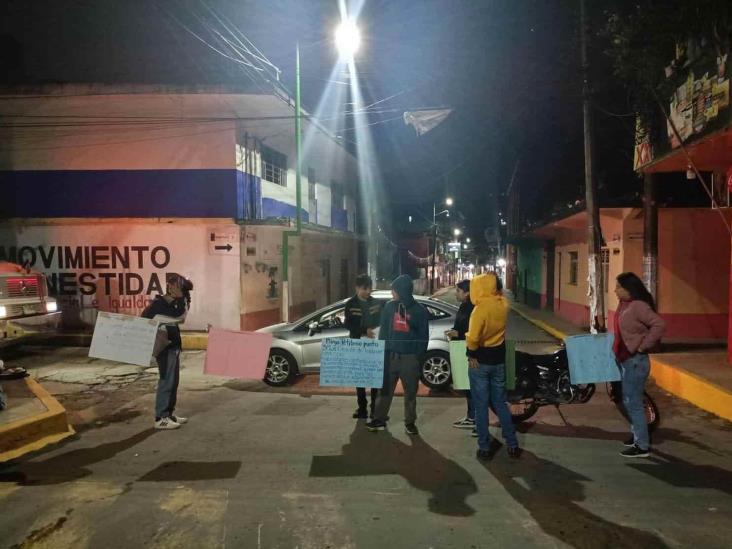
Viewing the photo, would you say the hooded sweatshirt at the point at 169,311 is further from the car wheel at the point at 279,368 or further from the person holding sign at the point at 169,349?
the car wheel at the point at 279,368

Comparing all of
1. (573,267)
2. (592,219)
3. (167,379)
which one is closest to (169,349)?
(167,379)

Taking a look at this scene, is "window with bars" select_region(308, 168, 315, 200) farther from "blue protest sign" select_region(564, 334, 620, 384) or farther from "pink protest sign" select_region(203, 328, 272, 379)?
"blue protest sign" select_region(564, 334, 620, 384)

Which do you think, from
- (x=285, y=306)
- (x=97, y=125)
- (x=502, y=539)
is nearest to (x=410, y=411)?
(x=502, y=539)

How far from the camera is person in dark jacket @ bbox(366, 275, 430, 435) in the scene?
19.9 feet

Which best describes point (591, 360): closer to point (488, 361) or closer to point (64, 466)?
point (488, 361)

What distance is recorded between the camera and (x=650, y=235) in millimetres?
11062

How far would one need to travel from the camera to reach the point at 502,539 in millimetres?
3756

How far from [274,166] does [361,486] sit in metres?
13.6

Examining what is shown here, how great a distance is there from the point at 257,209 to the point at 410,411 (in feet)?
34.8

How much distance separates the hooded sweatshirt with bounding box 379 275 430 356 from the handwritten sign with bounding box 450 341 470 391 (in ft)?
1.09

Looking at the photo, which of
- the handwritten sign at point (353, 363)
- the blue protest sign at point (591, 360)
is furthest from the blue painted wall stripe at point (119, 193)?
the blue protest sign at point (591, 360)

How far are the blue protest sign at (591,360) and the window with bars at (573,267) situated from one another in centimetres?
1300

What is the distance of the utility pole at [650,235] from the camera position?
1094 centimetres

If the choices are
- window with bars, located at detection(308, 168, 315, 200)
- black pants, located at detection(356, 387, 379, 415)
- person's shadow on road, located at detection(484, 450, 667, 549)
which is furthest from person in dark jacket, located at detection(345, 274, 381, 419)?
window with bars, located at detection(308, 168, 315, 200)
